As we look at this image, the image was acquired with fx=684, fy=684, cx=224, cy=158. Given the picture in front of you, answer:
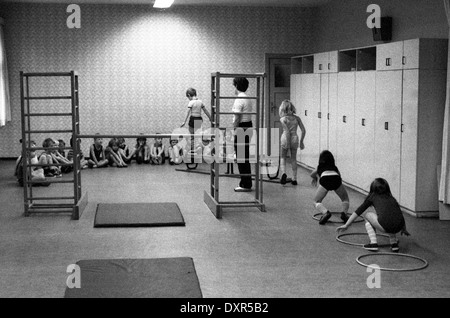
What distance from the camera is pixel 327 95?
41.2 ft

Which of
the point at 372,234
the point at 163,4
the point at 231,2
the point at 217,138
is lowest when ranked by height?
the point at 372,234

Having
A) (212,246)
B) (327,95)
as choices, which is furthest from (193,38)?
(212,246)

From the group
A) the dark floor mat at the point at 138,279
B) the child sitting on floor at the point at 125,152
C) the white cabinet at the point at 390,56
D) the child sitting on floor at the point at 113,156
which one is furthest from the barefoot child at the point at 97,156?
the dark floor mat at the point at 138,279

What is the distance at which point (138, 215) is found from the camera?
29.2 feet

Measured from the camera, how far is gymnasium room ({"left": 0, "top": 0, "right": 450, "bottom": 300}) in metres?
6.38

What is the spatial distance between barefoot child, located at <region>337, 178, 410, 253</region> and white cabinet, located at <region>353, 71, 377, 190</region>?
292 cm

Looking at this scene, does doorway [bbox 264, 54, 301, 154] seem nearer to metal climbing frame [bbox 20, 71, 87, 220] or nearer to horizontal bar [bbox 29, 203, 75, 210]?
metal climbing frame [bbox 20, 71, 87, 220]

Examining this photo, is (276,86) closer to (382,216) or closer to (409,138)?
(409,138)

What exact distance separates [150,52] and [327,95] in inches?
191

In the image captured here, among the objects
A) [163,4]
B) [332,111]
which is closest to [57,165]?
[332,111]

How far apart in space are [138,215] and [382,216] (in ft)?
10.8

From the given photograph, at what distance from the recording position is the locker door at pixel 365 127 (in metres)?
10.2

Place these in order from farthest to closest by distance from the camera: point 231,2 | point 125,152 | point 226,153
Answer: point 231,2
point 125,152
point 226,153
